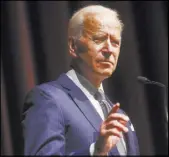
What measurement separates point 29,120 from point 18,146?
0.49 meters

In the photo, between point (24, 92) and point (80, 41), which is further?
point (24, 92)

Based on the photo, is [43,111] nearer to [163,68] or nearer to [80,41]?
[80,41]

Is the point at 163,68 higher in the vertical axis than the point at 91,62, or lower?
lower

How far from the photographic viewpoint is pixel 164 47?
3.81 feet

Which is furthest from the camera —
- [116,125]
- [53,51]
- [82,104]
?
[53,51]

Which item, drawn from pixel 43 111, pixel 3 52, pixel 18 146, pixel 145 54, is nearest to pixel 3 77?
pixel 3 52

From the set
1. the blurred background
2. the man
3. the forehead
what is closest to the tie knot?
the man

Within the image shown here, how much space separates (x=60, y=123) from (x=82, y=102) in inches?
2.7

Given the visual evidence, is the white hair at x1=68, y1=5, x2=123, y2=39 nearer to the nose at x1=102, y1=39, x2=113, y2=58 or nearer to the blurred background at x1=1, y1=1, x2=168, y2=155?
the nose at x1=102, y1=39, x2=113, y2=58

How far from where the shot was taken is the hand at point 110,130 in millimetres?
576

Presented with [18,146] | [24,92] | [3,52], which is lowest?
[18,146]

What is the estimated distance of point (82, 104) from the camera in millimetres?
704

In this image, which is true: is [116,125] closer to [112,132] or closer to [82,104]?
[112,132]

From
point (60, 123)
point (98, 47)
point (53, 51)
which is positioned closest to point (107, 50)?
point (98, 47)
